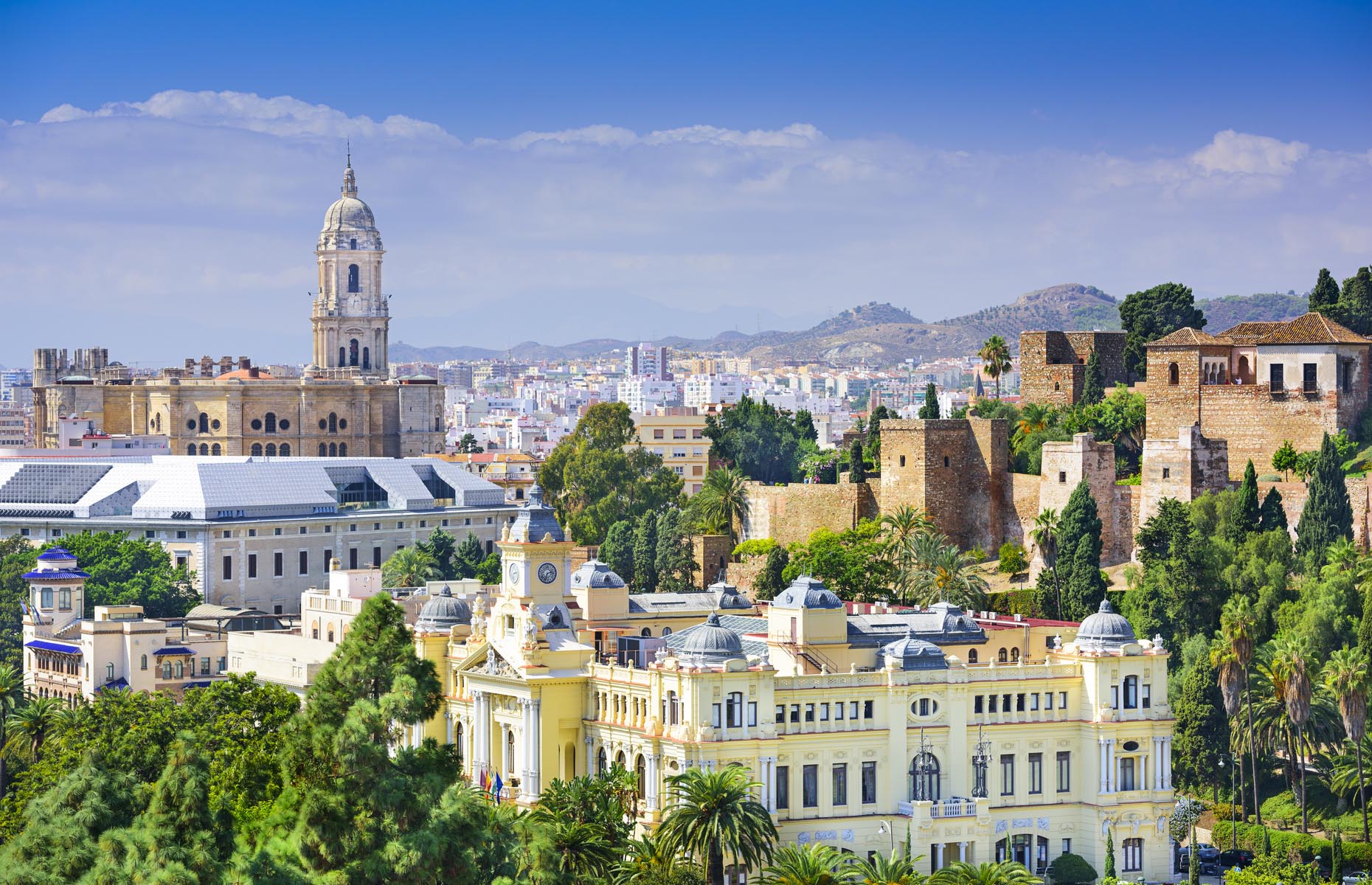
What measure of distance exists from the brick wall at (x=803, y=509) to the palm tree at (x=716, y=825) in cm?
3546

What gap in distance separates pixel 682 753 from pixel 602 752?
12.6ft

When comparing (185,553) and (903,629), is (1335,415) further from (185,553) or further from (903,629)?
(185,553)

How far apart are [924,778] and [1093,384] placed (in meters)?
34.2

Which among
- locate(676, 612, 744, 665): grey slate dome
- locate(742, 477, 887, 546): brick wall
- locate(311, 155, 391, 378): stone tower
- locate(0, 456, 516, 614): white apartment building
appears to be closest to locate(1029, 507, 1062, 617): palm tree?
locate(742, 477, 887, 546): brick wall

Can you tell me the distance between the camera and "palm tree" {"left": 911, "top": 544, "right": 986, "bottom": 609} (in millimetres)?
77688

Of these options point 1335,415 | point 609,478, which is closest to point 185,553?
point 609,478

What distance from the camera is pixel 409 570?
306 ft

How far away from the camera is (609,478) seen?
11019 cm

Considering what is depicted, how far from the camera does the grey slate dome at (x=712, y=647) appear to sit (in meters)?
56.1

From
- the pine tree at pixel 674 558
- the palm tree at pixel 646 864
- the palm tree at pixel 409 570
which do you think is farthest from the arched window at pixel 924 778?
the palm tree at pixel 409 570

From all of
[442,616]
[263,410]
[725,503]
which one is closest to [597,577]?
[442,616]

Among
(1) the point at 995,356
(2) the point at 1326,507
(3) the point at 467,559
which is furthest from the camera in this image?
(3) the point at 467,559

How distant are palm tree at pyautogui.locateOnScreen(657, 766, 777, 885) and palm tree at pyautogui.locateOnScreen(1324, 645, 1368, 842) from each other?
17943 mm

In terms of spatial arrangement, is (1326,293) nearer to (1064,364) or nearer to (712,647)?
(1064,364)
